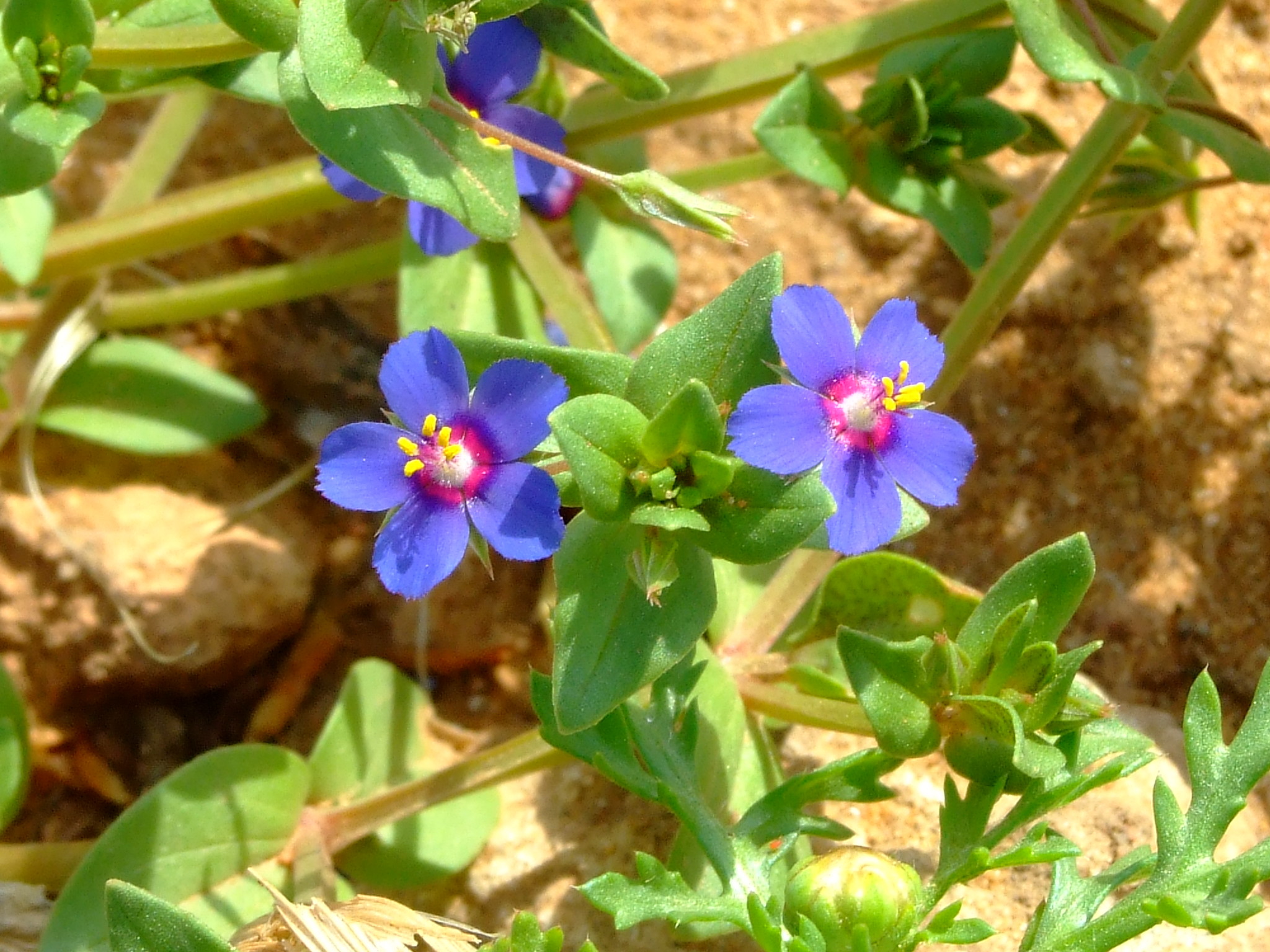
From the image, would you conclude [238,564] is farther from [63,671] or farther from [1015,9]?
[1015,9]

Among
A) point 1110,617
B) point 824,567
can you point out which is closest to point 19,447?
point 824,567

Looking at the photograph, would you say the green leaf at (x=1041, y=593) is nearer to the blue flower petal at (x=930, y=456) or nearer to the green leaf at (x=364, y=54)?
the blue flower petal at (x=930, y=456)

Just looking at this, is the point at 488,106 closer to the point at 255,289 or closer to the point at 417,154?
the point at 417,154

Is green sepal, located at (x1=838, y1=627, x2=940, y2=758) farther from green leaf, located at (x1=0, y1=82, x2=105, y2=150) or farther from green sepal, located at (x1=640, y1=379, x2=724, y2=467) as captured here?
green leaf, located at (x1=0, y1=82, x2=105, y2=150)

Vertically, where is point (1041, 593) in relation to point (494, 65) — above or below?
below

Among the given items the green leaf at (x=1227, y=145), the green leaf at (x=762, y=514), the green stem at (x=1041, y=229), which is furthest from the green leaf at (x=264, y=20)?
the green leaf at (x=1227, y=145)

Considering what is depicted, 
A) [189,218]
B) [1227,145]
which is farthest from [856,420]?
[189,218]
